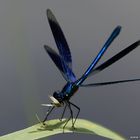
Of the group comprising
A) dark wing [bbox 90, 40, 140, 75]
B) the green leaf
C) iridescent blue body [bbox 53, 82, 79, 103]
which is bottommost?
the green leaf

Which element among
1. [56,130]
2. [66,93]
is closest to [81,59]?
[66,93]

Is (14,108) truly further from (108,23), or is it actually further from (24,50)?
(108,23)

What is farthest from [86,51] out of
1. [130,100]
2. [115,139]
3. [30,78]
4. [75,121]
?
[115,139]

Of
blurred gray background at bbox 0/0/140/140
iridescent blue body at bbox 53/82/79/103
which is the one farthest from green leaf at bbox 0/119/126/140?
blurred gray background at bbox 0/0/140/140

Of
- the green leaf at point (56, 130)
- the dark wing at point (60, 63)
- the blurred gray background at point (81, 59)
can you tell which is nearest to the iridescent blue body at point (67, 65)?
the dark wing at point (60, 63)

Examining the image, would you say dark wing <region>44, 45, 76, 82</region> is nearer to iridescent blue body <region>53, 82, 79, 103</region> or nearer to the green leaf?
iridescent blue body <region>53, 82, 79, 103</region>
